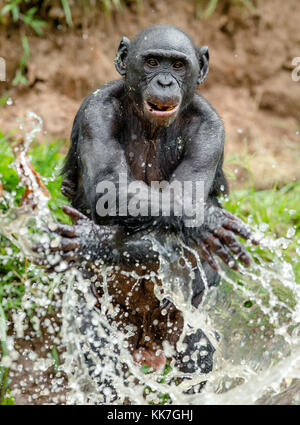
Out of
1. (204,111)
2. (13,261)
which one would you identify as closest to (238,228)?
(204,111)

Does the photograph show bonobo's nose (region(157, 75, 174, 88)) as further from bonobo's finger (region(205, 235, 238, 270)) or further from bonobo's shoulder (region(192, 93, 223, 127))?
bonobo's finger (region(205, 235, 238, 270))

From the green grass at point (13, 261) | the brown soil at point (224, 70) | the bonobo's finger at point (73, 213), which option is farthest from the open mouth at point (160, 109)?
the brown soil at point (224, 70)

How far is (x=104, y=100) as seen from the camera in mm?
4430

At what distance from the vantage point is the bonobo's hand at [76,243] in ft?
12.3

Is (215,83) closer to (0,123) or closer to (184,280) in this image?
(0,123)

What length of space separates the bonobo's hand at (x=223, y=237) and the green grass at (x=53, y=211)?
4.25 feet

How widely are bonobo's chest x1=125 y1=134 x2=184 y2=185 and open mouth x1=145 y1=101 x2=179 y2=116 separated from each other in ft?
1.22

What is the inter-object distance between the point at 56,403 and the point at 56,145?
278 centimetres

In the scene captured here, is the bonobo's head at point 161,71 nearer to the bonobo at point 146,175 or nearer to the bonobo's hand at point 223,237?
the bonobo at point 146,175

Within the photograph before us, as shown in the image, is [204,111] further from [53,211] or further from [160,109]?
[53,211]

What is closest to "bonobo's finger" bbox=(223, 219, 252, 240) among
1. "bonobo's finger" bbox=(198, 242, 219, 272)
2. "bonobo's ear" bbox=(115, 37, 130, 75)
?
"bonobo's finger" bbox=(198, 242, 219, 272)

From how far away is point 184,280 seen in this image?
15.0 feet

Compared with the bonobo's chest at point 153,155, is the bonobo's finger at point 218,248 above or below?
below
